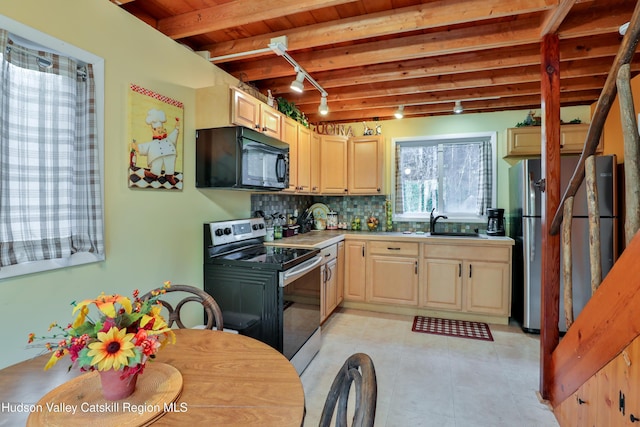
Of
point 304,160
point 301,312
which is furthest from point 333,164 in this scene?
point 301,312

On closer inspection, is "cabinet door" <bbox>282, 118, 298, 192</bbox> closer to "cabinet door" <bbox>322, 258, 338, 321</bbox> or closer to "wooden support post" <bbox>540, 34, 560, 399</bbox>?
"cabinet door" <bbox>322, 258, 338, 321</bbox>

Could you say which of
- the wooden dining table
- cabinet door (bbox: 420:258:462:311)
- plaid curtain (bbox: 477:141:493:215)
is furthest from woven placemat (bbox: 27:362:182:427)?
plaid curtain (bbox: 477:141:493:215)

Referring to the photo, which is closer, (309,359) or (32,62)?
(32,62)

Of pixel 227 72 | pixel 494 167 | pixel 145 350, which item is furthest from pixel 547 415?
pixel 227 72

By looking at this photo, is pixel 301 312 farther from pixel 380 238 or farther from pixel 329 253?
pixel 380 238

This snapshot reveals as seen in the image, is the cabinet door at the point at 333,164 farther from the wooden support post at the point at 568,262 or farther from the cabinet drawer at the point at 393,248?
the wooden support post at the point at 568,262

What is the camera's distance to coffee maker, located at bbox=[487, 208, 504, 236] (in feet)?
11.8

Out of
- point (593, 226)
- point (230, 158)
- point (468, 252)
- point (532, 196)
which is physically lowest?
point (468, 252)

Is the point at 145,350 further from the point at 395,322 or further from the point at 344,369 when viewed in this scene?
the point at 395,322

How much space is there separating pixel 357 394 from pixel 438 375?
1956 millimetres

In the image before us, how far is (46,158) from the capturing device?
57.2 inches

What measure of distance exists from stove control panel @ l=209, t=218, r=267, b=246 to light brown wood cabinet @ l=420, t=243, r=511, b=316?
1.82 meters

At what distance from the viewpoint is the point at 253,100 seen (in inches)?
99.0

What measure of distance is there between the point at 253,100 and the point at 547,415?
292 centimetres
